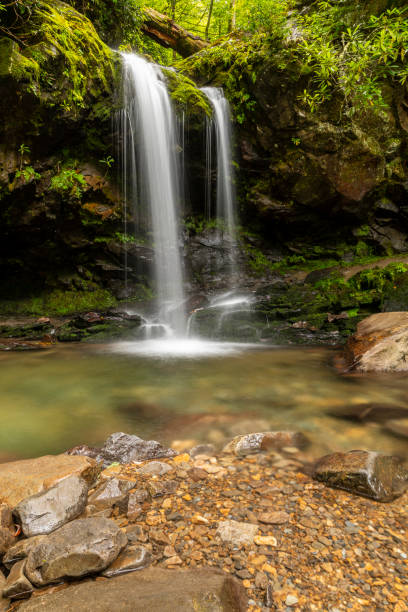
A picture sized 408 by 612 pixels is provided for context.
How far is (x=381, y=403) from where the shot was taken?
375 cm

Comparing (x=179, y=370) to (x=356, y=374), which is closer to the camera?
(x=356, y=374)

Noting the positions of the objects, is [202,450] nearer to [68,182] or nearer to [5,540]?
[5,540]

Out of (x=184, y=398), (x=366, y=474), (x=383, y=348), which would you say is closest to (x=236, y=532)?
(x=366, y=474)

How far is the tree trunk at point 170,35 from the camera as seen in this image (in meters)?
12.8

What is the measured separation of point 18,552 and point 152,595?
75cm

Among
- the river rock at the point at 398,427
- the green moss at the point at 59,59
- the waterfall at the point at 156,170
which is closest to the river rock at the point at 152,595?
the river rock at the point at 398,427

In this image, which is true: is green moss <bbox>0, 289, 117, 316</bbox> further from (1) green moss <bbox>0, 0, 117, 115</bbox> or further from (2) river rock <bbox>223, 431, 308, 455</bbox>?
(2) river rock <bbox>223, 431, 308, 455</bbox>

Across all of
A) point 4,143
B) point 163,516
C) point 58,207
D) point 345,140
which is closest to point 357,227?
point 345,140

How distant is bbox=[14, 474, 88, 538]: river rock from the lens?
1.68 meters

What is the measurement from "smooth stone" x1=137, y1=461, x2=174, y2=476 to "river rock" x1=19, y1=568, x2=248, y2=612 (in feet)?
3.11

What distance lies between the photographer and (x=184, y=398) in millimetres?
4273

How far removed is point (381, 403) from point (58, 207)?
876 cm

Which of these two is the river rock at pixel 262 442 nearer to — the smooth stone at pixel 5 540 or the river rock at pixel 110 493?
the river rock at pixel 110 493

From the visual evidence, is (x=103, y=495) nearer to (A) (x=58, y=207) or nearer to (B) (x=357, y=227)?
(A) (x=58, y=207)
